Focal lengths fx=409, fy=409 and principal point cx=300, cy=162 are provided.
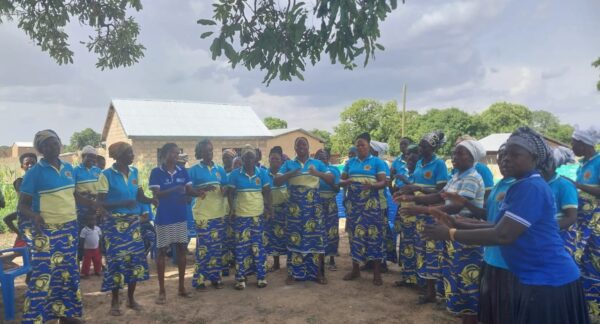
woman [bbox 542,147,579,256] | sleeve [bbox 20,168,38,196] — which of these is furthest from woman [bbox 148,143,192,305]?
woman [bbox 542,147,579,256]

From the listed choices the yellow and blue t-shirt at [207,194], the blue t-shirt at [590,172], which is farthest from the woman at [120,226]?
the blue t-shirt at [590,172]

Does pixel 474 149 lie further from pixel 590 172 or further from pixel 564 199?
pixel 590 172

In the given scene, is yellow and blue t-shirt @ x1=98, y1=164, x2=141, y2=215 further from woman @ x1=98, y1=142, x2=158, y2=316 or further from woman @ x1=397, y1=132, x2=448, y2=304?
woman @ x1=397, y1=132, x2=448, y2=304

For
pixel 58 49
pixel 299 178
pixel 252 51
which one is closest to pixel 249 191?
pixel 299 178

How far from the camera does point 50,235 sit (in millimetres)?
3916

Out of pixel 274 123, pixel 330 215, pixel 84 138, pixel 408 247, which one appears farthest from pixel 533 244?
pixel 84 138

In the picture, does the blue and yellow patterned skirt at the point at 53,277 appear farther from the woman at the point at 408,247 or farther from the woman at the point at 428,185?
the woman at the point at 408,247

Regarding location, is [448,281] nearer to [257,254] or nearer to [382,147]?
[257,254]

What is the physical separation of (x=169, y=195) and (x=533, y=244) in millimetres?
3938

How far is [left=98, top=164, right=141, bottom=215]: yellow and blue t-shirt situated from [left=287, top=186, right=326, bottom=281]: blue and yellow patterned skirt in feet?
6.81

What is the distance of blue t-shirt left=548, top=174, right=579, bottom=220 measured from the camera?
353 cm

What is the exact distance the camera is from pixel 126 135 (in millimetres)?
22953

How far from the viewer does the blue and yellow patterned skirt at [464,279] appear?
360 cm

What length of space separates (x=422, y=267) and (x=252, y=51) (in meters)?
3.11
